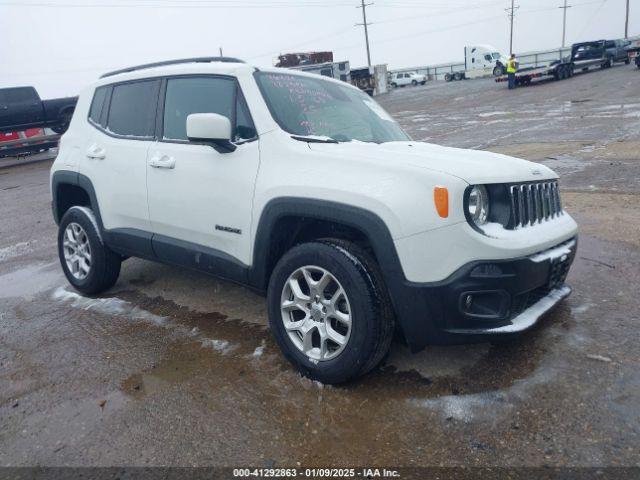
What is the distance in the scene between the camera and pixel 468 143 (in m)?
12.5

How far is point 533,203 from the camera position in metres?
3.01

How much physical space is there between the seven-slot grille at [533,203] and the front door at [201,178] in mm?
1558

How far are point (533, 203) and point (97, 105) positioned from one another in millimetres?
3732

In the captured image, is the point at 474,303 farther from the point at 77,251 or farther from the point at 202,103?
the point at 77,251

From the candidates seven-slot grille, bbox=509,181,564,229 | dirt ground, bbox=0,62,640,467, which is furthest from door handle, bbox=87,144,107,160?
seven-slot grille, bbox=509,181,564,229

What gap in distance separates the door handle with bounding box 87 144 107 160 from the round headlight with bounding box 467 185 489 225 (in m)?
3.07

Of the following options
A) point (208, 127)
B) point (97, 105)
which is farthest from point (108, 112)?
point (208, 127)

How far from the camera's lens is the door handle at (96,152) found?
4281 mm

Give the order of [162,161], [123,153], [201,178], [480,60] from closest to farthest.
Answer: [201,178] < [162,161] < [123,153] < [480,60]

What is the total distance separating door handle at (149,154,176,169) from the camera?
3680 millimetres

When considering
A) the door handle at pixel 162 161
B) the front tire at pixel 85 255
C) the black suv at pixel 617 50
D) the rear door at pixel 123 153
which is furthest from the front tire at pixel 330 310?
the black suv at pixel 617 50

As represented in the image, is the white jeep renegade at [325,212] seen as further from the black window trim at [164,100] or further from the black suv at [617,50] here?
the black suv at [617,50]

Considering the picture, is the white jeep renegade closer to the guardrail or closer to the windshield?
the windshield

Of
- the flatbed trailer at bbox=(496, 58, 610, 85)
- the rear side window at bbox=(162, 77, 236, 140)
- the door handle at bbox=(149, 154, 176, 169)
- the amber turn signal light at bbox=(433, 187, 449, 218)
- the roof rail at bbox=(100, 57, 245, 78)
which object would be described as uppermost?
the roof rail at bbox=(100, 57, 245, 78)
